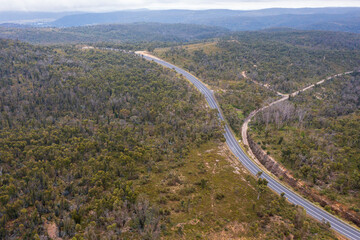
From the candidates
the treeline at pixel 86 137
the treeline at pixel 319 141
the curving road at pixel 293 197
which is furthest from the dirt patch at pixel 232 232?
the treeline at pixel 319 141

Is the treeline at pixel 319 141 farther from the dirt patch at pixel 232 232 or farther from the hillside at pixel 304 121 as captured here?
the dirt patch at pixel 232 232

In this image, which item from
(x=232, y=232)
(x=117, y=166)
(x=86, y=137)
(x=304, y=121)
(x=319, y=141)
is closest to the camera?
(x=232, y=232)

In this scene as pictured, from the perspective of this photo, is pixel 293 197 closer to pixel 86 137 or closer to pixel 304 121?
pixel 304 121

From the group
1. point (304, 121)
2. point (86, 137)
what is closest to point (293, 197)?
point (304, 121)

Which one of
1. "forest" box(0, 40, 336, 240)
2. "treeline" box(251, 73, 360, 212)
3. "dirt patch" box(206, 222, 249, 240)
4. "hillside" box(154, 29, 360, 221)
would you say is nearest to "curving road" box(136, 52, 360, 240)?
"forest" box(0, 40, 336, 240)

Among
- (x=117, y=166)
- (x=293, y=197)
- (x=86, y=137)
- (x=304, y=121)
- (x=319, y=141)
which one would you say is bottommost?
(x=293, y=197)

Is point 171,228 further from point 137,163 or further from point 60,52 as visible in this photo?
point 60,52

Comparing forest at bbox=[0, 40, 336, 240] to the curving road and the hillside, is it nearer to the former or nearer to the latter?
the curving road
